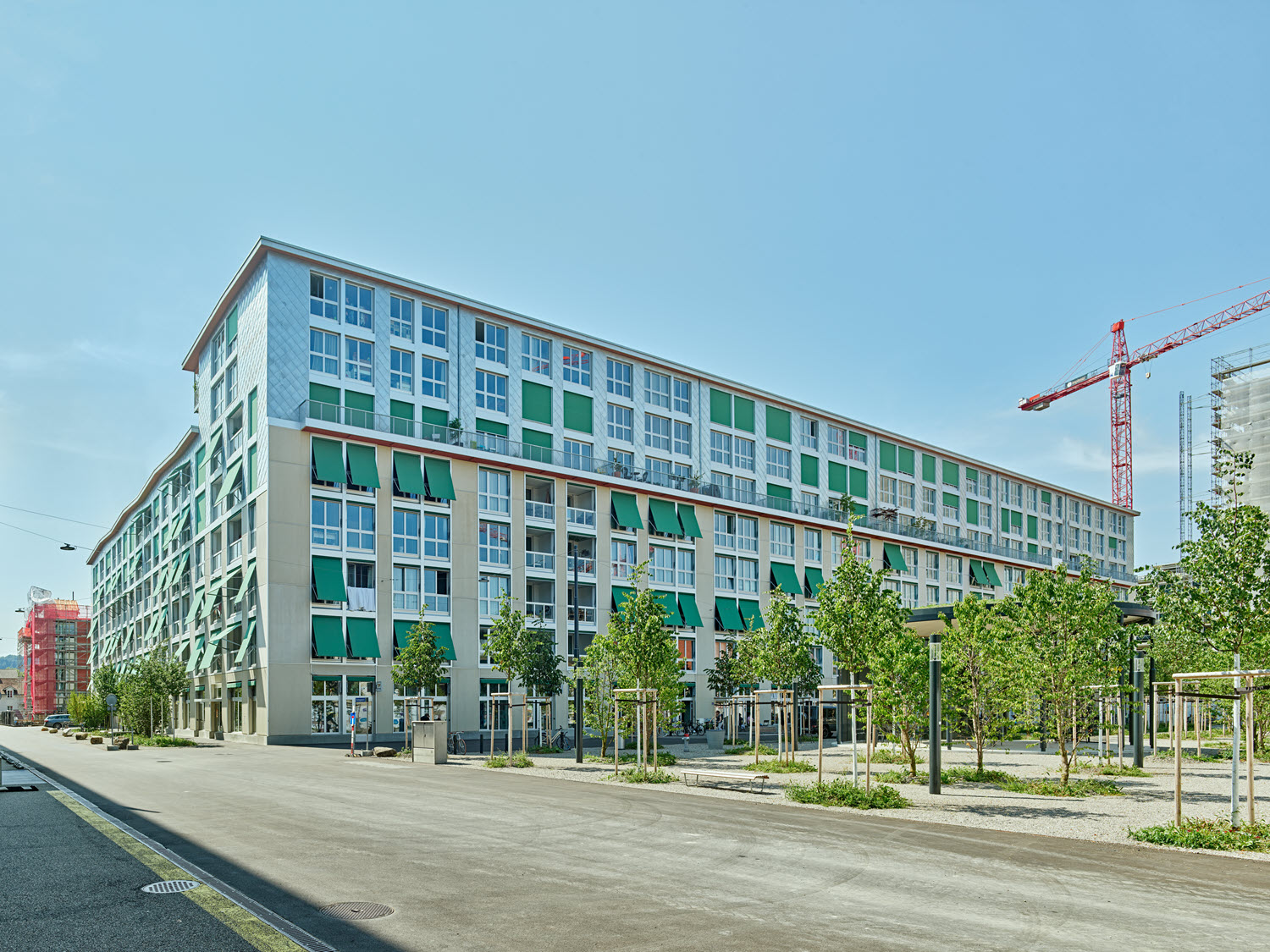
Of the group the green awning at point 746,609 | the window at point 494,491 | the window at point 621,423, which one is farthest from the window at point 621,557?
the green awning at point 746,609

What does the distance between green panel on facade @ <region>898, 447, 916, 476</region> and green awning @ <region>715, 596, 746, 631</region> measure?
2491 cm

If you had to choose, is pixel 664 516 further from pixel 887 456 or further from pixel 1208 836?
pixel 1208 836

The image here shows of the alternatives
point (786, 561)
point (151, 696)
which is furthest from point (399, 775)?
point (786, 561)

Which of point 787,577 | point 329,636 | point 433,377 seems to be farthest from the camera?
point 787,577

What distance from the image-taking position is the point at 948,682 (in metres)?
25.1

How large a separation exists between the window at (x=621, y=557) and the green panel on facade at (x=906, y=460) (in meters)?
A: 31.7

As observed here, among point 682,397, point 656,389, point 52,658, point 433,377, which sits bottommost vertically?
point 52,658

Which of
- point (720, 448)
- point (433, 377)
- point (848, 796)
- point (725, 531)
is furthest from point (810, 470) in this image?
point (848, 796)

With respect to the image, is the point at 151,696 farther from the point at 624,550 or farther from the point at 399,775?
the point at 399,775

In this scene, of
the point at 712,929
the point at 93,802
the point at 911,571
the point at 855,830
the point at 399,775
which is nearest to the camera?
the point at 712,929

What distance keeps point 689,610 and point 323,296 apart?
93.3 ft

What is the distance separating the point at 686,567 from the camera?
2584 inches

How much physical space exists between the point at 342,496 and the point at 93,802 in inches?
1252

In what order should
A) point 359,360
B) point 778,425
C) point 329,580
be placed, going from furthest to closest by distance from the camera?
point 778,425 → point 359,360 → point 329,580
